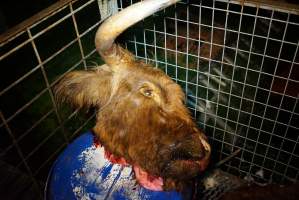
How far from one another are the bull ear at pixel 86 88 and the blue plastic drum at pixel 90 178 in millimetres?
357

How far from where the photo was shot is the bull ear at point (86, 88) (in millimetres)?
1579

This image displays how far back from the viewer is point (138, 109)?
140 cm

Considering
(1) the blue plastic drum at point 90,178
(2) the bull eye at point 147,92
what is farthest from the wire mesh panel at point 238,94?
(1) the blue plastic drum at point 90,178

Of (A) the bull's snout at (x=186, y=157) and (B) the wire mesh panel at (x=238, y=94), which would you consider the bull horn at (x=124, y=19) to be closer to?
(B) the wire mesh panel at (x=238, y=94)

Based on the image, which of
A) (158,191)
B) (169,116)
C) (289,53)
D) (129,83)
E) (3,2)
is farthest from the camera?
(3,2)

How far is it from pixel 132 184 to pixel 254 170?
1.02 meters

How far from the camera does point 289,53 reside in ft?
10.2

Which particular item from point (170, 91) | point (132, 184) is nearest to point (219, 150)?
point (132, 184)

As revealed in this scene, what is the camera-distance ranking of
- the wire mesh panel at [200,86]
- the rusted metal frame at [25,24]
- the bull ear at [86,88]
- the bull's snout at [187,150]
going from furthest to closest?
the wire mesh panel at [200,86], the bull ear at [86,88], the rusted metal frame at [25,24], the bull's snout at [187,150]

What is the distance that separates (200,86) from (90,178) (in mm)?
908

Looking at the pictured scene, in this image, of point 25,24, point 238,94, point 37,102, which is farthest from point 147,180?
point 37,102

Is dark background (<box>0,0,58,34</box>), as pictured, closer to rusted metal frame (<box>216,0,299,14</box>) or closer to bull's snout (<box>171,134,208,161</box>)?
rusted metal frame (<box>216,0,299,14</box>)

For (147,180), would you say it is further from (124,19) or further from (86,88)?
(124,19)

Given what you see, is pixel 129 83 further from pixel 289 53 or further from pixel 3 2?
pixel 3 2
